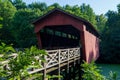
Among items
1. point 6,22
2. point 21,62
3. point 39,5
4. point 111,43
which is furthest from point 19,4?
point 21,62

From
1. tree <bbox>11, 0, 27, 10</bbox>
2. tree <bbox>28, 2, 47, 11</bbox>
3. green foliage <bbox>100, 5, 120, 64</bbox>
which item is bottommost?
green foliage <bbox>100, 5, 120, 64</bbox>

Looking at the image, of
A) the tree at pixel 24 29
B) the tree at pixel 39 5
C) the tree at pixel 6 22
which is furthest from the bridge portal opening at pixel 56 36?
the tree at pixel 39 5

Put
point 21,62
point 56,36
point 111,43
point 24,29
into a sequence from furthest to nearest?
point 111,43 < point 24,29 < point 56,36 < point 21,62

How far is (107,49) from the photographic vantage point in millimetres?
43031

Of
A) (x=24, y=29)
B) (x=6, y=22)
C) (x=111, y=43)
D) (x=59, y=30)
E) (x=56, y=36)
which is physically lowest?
(x=111, y=43)

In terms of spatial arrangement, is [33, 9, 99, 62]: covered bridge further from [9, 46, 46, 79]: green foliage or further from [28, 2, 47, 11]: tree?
[28, 2, 47, 11]: tree

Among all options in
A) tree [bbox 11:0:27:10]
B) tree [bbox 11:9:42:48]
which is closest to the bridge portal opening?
tree [bbox 11:9:42:48]

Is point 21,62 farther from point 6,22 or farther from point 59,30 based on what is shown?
point 6,22

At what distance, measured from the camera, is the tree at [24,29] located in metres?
37.8

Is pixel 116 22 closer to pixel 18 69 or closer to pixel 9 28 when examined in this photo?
pixel 9 28

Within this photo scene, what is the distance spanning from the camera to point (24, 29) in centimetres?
3812

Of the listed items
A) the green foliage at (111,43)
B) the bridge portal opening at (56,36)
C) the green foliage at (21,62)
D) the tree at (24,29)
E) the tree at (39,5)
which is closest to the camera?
the green foliage at (21,62)

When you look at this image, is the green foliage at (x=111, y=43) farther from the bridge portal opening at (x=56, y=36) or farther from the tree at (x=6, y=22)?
the tree at (x=6, y=22)

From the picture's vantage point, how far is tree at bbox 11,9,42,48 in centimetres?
3781
